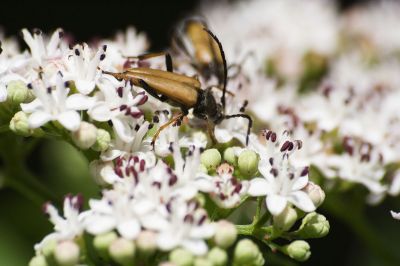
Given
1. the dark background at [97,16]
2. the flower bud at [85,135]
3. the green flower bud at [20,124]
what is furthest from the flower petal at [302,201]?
the dark background at [97,16]

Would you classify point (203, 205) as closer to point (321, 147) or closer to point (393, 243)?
point (321, 147)

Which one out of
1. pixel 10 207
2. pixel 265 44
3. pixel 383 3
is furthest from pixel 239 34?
pixel 10 207

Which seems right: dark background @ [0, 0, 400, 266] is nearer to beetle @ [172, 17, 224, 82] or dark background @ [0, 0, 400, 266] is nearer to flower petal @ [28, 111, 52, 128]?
beetle @ [172, 17, 224, 82]

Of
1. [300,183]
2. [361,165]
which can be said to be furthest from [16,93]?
[361,165]

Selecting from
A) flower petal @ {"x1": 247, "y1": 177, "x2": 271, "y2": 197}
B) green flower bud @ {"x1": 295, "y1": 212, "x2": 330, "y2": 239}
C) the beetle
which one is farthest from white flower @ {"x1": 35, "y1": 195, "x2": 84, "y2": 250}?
the beetle

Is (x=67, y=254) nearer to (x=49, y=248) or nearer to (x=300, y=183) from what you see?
(x=49, y=248)

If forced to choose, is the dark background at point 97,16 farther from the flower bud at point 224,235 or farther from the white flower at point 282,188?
the flower bud at point 224,235
